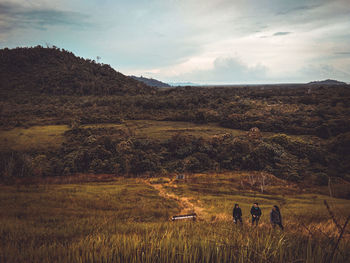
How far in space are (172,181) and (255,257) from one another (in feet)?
108

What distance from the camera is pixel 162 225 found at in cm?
548

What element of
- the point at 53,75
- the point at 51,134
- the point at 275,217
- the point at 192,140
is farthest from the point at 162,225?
→ the point at 53,75

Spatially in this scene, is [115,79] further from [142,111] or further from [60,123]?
[60,123]

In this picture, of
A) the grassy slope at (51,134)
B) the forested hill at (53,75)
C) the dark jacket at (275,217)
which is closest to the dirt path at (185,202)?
the dark jacket at (275,217)

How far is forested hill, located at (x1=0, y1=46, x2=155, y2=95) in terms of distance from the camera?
112875 millimetres

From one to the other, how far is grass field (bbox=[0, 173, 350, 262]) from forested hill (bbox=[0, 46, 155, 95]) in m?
101

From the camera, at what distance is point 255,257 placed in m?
1.54

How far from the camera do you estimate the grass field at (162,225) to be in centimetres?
161

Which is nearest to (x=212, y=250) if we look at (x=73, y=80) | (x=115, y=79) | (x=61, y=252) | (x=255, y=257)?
(x=255, y=257)

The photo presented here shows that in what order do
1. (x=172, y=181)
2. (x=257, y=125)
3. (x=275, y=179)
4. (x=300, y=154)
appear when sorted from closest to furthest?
(x=172, y=181) → (x=275, y=179) → (x=300, y=154) → (x=257, y=125)

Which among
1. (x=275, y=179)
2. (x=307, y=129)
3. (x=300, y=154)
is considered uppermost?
(x=307, y=129)

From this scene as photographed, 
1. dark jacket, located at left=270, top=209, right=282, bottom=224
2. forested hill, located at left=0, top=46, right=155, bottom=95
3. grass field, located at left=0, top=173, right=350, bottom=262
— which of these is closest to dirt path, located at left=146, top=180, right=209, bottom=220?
grass field, located at left=0, top=173, right=350, bottom=262

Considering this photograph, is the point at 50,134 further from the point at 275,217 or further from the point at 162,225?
the point at 275,217

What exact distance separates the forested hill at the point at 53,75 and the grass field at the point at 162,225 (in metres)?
101
